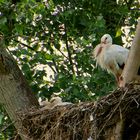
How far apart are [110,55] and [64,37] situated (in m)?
1.26

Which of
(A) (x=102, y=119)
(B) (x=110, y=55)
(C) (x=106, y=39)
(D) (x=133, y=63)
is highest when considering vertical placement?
(C) (x=106, y=39)

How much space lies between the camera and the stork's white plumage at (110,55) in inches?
269

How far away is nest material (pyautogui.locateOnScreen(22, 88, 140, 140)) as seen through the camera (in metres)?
4.80

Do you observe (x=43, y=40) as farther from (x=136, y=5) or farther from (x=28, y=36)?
(x=136, y=5)

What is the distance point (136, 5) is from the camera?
7578mm

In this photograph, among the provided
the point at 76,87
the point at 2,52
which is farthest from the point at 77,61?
the point at 2,52

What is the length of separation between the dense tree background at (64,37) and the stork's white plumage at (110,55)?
0.12m

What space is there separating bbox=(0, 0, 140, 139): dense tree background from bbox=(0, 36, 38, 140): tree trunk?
2.85 ft

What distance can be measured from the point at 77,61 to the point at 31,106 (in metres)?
2.40

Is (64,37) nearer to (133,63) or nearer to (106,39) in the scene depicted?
(106,39)

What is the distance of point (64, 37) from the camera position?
803 centimetres

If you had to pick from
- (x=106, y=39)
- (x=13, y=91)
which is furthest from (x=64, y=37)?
(x=13, y=91)

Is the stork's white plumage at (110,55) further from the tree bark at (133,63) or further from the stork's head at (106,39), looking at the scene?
the tree bark at (133,63)

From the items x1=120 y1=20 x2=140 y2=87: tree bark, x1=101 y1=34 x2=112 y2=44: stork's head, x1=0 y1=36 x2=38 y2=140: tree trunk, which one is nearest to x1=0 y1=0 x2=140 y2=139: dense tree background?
x1=101 y1=34 x2=112 y2=44: stork's head
